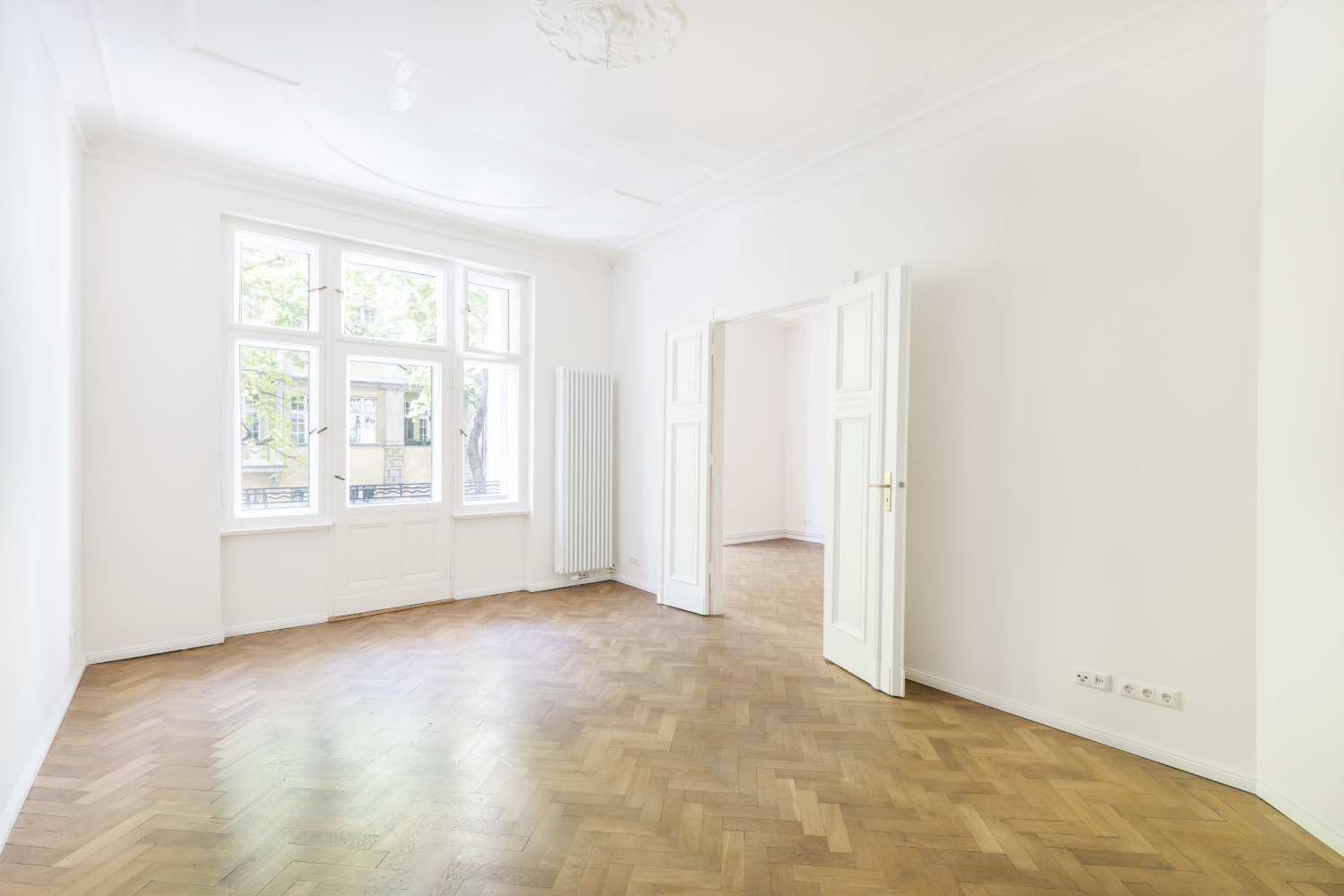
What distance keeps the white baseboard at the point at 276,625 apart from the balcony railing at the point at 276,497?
31.4 inches

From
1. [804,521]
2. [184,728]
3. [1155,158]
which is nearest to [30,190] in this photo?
[184,728]

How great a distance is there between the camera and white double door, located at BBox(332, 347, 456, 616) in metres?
4.67

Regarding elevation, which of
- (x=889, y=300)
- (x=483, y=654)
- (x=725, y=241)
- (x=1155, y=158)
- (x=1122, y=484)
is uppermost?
(x=725, y=241)

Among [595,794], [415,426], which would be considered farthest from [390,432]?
[595,794]

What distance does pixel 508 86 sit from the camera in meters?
3.13

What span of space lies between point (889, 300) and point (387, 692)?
338 centimetres

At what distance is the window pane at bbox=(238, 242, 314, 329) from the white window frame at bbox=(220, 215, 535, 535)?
41 mm

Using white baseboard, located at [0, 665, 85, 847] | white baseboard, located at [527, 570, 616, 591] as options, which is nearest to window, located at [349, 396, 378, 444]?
white baseboard, located at [527, 570, 616, 591]

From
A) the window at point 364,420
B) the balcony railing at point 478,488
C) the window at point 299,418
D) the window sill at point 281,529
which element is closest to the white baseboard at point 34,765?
the window sill at point 281,529

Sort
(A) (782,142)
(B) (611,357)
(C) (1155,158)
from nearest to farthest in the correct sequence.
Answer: (C) (1155,158) → (A) (782,142) → (B) (611,357)

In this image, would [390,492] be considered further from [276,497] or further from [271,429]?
[271,429]

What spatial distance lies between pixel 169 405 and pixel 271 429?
1.97 ft

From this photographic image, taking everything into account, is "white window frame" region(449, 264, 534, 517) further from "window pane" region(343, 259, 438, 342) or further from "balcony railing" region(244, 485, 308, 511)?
"balcony railing" region(244, 485, 308, 511)

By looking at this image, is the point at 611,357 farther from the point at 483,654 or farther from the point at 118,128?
the point at 118,128
